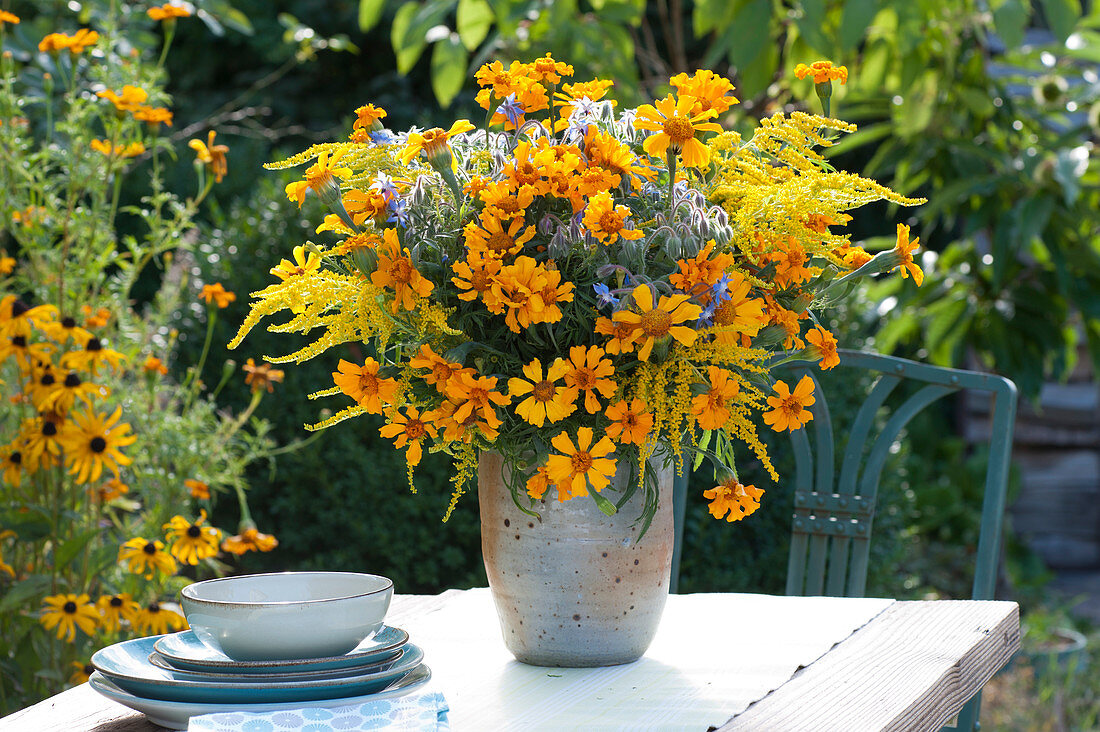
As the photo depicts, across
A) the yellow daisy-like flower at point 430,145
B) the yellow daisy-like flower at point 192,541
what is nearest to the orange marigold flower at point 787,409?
the yellow daisy-like flower at point 430,145

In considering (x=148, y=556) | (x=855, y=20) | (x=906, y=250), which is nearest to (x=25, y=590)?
(x=148, y=556)

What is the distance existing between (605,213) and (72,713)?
1.82 ft

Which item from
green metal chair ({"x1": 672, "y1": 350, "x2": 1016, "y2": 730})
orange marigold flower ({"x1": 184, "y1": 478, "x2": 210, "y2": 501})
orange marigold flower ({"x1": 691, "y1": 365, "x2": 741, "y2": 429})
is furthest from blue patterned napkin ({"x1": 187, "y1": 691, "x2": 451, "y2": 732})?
orange marigold flower ({"x1": 184, "y1": 478, "x2": 210, "y2": 501})

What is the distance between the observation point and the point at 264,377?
183 centimetres

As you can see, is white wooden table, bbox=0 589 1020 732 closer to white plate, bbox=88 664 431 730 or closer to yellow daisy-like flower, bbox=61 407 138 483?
white plate, bbox=88 664 431 730

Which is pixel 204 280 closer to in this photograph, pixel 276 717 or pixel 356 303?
pixel 356 303

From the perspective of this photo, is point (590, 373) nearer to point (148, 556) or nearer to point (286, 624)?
point (286, 624)

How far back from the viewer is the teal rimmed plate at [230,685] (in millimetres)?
799

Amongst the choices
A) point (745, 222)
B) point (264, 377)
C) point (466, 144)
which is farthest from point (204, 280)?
point (745, 222)

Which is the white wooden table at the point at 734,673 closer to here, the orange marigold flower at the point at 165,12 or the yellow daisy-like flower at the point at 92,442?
the yellow daisy-like flower at the point at 92,442

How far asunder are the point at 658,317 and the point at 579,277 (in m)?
0.09

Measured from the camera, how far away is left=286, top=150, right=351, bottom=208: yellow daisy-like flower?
0.88m

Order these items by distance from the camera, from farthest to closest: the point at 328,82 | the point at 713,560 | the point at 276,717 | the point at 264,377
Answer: the point at 328,82 → the point at 713,560 → the point at 264,377 → the point at 276,717

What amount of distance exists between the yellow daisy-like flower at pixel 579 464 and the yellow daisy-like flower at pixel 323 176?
0.90ft
